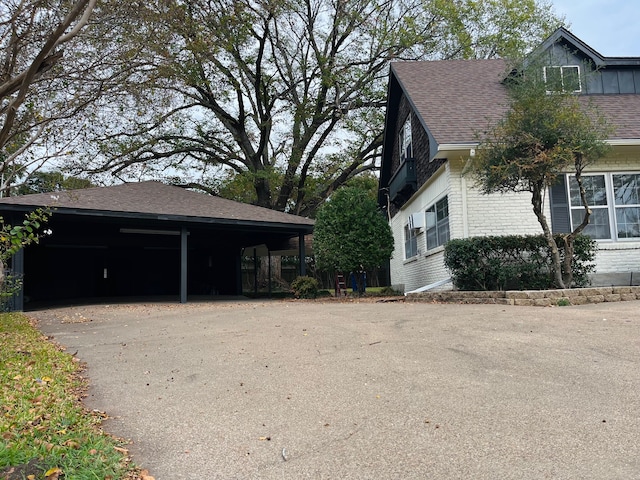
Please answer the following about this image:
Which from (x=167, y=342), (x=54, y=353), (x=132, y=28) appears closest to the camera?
(x=54, y=353)

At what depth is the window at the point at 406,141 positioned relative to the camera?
52.2 ft

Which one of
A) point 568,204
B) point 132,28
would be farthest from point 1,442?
point 568,204

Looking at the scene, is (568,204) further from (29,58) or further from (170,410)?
(29,58)

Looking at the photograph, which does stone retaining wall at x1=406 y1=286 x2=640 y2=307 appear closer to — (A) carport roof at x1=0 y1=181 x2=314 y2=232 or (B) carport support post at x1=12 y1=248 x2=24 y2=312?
(A) carport roof at x1=0 y1=181 x2=314 y2=232

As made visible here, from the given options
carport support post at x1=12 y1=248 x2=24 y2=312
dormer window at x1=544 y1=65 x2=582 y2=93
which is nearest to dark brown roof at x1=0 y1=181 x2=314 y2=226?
carport support post at x1=12 y1=248 x2=24 y2=312

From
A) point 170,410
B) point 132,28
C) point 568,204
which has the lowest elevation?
point 170,410

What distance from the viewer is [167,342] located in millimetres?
6648

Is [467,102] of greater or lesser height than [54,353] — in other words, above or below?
above

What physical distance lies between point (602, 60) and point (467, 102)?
3676 millimetres

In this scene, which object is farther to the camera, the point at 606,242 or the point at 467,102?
the point at 467,102

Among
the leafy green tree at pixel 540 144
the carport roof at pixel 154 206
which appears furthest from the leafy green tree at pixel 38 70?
the leafy green tree at pixel 540 144

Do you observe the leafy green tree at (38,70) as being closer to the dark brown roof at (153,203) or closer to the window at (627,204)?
the dark brown roof at (153,203)

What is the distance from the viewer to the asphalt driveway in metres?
2.84

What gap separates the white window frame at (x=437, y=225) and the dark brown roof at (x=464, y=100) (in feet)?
5.78
